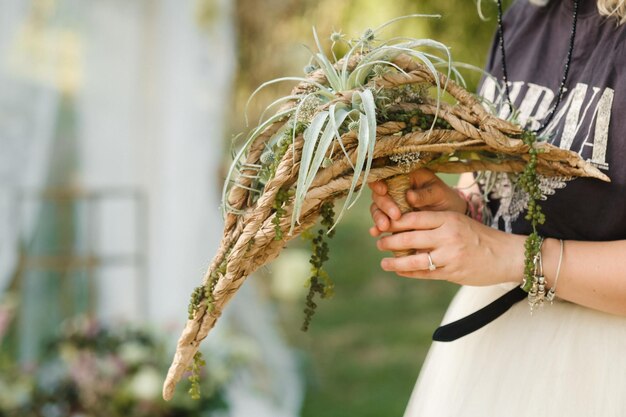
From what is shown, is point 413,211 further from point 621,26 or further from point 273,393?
point 273,393

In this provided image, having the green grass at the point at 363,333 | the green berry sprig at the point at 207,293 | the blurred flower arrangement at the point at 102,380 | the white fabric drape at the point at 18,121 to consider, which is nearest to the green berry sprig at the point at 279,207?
the green berry sprig at the point at 207,293

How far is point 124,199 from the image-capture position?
384cm

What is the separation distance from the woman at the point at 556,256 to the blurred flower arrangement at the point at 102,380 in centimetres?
203

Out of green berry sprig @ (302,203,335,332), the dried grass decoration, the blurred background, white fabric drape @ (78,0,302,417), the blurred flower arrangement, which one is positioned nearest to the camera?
the dried grass decoration

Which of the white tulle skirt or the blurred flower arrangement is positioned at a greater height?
the white tulle skirt

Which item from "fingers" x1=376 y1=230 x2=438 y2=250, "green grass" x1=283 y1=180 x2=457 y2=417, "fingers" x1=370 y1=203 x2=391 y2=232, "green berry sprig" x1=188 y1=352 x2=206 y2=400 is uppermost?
"fingers" x1=370 y1=203 x2=391 y2=232

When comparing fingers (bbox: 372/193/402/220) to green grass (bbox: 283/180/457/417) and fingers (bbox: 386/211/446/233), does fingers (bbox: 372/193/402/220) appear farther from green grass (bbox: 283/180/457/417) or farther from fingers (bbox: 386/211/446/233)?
green grass (bbox: 283/180/457/417)

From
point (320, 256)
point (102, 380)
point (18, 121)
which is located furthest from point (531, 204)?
point (18, 121)

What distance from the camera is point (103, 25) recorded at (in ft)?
12.0

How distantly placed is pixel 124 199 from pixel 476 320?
276cm

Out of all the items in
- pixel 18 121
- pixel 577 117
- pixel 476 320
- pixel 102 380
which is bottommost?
pixel 102 380

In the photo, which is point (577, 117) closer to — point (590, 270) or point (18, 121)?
point (590, 270)

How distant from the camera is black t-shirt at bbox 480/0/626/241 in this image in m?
1.26

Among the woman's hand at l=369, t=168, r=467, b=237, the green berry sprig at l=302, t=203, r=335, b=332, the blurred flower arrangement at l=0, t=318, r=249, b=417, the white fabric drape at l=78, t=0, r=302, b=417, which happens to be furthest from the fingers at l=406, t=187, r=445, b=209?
the white fabric drape at l=78, t=0, r=302, b=417
